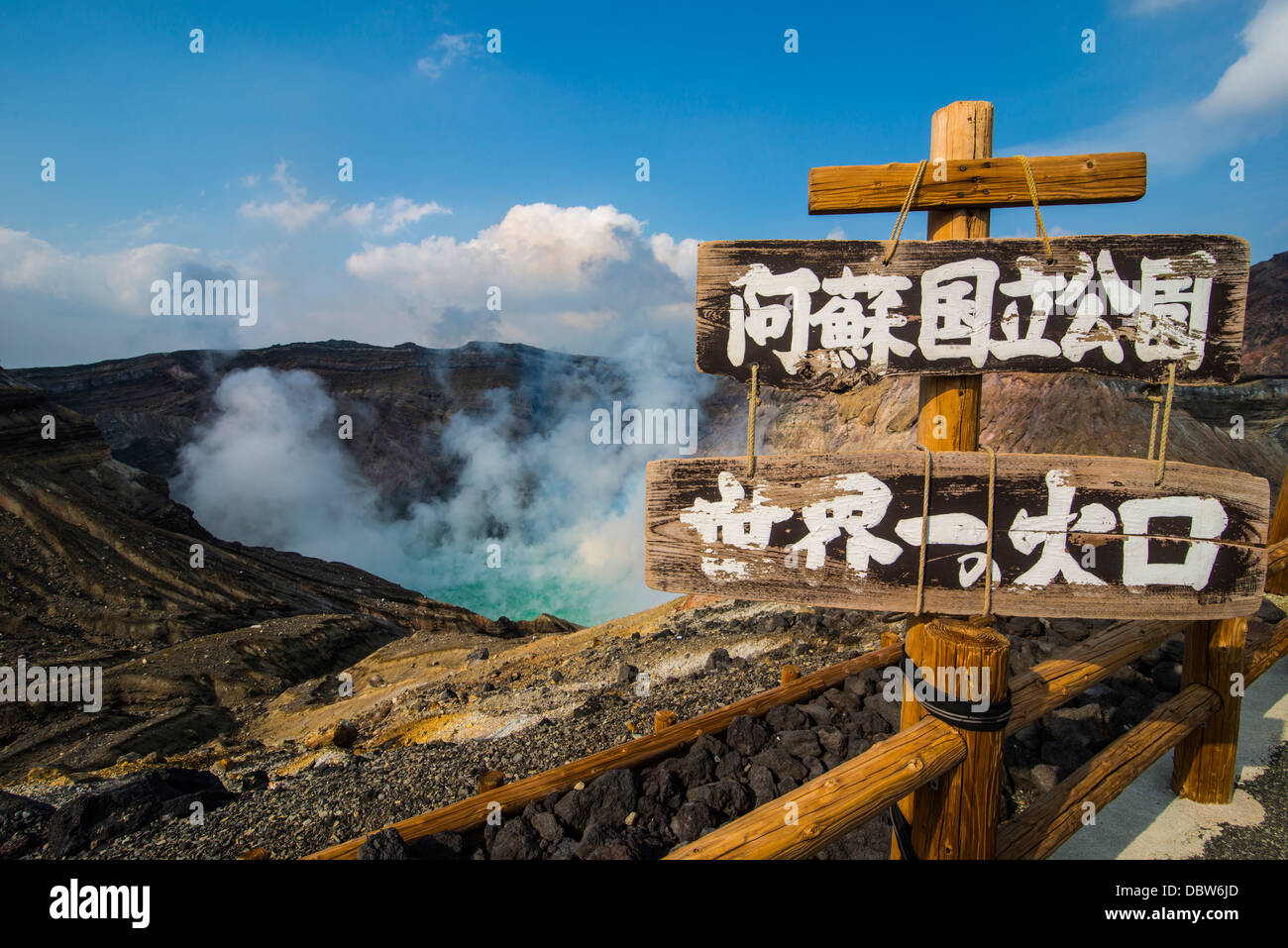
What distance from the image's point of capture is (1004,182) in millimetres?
1938

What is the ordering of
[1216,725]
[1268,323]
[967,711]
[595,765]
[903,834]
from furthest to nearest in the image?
[1268,323] < [1216,725] < [595,765] < [903,834] < [967,711]

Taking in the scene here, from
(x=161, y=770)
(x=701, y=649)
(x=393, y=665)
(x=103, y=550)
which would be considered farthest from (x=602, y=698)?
(x=103, y=550)

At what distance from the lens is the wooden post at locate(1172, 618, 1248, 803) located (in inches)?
127

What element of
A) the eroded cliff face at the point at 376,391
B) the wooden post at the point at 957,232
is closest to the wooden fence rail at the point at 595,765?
the wooden post at the point at 957,232

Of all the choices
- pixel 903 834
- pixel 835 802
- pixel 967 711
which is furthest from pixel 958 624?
pixel 903 834

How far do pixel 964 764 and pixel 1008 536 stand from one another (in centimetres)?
78

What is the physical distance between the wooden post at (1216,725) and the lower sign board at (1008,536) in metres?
1.93

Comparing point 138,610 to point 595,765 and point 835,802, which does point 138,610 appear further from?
point 835,802

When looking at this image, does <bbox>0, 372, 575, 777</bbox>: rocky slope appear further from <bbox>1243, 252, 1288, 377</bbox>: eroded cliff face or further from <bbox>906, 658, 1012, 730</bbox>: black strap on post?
<bbox>1243, 252, 1288, 377</bbox>: eroded cliff face

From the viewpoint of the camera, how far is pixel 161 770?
403 centimetres

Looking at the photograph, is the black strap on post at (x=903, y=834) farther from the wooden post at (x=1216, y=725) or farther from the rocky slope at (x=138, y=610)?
the rocky slope at (x=138, y=610)

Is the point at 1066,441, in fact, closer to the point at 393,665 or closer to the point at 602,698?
the point at 602,698

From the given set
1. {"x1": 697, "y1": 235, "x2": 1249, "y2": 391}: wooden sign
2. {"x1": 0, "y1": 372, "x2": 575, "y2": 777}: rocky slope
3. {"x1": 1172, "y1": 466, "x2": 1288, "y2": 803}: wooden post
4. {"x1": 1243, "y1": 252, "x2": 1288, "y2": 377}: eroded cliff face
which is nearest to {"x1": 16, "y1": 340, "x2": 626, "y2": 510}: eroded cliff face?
{"x1": 0, "y1": 372, "x2": 575, "y2": 777}: rocky slope
